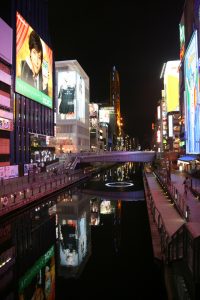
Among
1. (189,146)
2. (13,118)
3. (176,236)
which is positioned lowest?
(176,236)

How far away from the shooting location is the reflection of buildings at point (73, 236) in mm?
19484

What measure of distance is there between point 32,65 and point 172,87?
223 ft

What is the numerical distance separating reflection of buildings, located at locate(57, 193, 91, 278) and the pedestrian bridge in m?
35.2

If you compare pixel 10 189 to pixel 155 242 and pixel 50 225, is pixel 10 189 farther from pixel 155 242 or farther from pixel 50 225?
pixel 155 242

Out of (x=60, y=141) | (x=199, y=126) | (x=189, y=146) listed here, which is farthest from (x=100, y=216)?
(x=60, y=141)

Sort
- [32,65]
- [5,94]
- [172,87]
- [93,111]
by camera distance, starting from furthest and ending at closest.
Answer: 1. [93,111]
2. [172,87]
3. [32,65]
4. [5,94]

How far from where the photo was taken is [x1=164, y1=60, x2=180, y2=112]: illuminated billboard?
121m

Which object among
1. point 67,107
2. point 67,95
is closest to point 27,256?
point 67,107

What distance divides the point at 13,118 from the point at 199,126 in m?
32.9

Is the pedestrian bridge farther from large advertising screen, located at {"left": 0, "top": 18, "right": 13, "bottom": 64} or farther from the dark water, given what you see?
the dark water

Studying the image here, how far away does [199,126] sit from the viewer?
5425cm

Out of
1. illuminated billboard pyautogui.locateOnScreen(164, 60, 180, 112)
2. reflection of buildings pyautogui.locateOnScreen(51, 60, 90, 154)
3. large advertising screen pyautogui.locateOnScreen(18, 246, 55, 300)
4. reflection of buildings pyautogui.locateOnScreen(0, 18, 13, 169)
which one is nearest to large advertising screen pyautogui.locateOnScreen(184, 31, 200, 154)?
reflection of buildings pyautogui.locateOnScreen(0, 18, 13, 169)

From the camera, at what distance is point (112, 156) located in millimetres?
81438

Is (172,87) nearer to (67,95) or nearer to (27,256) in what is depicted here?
(67,95)
